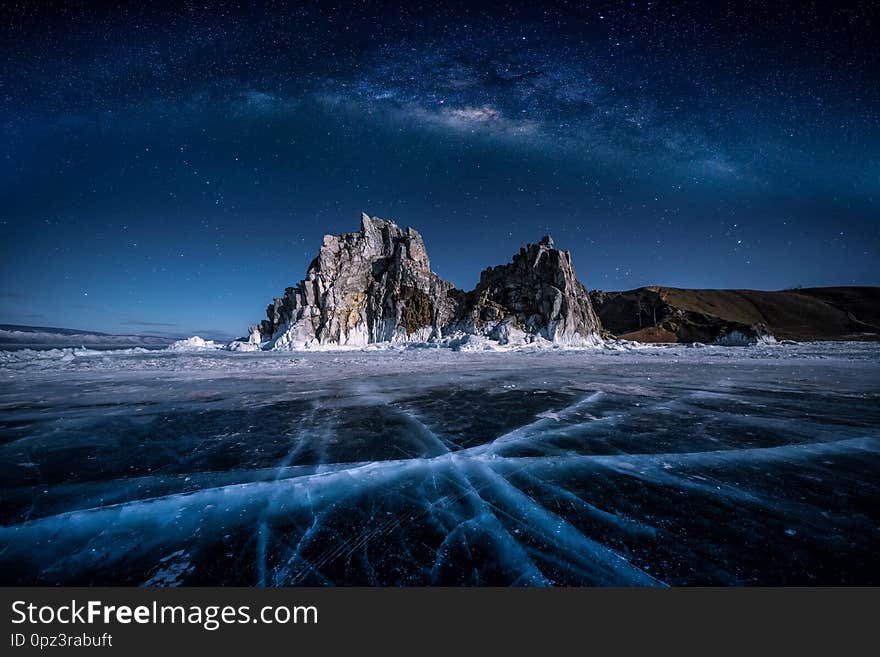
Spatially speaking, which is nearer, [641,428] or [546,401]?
[641,428]

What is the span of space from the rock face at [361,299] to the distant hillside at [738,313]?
49.9 metres

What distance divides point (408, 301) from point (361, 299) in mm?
11670

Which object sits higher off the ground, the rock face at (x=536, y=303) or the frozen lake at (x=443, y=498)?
the rock face at (x=536, y=303)

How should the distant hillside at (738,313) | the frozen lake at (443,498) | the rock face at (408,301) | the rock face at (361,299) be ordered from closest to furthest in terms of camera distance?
the frozen lake at (443,498) < the rock face at (408,301) < the rock face at (361,299) < the distant hillside at (738,313)

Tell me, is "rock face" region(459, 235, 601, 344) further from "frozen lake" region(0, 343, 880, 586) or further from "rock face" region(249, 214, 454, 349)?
"frozen lake" region(0, 343, 880, 586)

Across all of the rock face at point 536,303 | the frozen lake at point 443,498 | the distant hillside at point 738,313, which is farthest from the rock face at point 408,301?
the frozen lake at point 443,498

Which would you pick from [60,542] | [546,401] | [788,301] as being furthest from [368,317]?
[788,301]

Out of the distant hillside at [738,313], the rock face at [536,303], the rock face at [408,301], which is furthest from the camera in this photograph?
the distant hillside at [738,313]

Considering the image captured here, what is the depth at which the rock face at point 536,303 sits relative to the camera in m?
Answer: 62.5

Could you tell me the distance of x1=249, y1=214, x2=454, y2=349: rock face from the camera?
73125mm

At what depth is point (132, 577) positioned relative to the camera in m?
2.35

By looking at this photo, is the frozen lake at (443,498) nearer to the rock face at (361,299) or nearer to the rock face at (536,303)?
the rock face at (536,303)

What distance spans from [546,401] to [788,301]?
132338 mm

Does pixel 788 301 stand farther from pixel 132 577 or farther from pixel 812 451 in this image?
pixel 132 577
